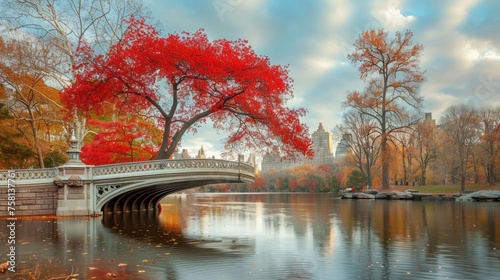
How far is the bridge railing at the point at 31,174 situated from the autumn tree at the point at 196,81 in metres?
4.51

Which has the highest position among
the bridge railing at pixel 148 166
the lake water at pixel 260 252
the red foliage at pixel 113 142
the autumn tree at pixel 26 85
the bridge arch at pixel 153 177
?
the autumn tree at pixel 26 85

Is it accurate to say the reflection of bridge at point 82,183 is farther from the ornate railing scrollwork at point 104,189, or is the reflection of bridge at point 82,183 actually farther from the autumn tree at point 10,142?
the autumn tree at point 10,142

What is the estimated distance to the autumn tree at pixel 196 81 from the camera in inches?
895

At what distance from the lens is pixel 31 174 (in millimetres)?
22141

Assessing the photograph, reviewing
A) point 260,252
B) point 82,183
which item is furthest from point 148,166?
point 260,252

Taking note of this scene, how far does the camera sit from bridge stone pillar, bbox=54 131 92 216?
21.6 meters

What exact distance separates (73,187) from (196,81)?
8.45 m

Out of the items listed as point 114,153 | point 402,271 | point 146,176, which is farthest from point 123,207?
point 402,271

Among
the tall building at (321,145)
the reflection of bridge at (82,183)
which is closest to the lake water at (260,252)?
the reflection of bridge at (82,183)

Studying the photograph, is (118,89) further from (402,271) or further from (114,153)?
(402,271)

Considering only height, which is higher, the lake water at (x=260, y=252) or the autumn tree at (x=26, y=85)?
the autumn tree at (x=26, y=85)

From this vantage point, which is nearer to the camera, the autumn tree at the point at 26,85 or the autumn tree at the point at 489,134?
the autumn tree at the point at 26,85

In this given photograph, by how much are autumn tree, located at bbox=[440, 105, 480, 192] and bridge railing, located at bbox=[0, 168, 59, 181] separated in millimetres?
37926

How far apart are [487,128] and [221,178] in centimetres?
3905
